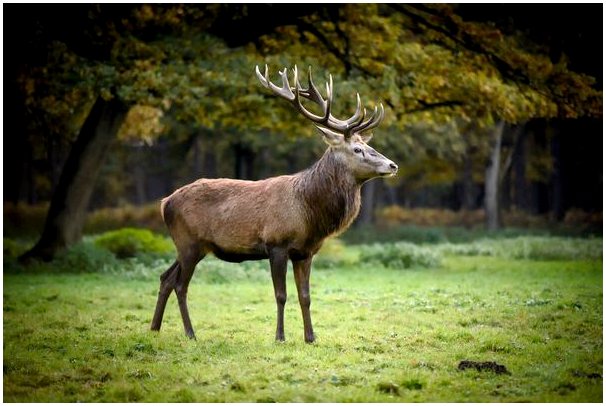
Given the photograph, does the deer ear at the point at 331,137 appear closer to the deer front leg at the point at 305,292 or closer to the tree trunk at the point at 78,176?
the deer front leg at the point at 305,292

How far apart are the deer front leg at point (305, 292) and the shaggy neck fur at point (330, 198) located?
383 mm

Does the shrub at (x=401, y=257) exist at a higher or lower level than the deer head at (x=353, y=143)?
lower

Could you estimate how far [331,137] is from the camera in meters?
8.71

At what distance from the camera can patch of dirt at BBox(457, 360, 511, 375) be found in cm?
716

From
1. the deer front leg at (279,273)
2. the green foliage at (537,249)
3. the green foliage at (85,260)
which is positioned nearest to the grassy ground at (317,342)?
the deer front leg at (279,273)

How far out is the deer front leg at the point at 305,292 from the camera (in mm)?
8758

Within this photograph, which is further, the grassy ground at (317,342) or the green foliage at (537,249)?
the green foliage at (537,249)

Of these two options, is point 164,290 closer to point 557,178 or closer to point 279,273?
point 279,273

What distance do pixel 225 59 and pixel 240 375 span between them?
10.8 m

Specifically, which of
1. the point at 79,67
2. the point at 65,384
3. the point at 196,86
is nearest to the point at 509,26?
the point at 196,86

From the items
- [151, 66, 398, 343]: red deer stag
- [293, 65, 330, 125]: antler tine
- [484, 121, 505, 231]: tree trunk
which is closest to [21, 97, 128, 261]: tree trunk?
[151, 66, 398, 343]: red deer stag

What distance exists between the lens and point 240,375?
7055mm

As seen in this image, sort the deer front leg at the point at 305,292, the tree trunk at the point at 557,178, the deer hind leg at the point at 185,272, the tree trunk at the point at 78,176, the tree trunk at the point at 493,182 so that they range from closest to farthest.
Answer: the deer front leg at the point at 305,292
the deer hind leg at the point at 185,272
the tree trunk at the point at 78,176
the tree trunk at the point at 493,182
the tree trunk at the point at 557,178

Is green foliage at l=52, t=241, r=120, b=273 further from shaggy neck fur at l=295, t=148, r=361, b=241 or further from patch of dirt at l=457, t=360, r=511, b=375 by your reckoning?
patch of dirt at l=457, t=360, r=511, b=375
